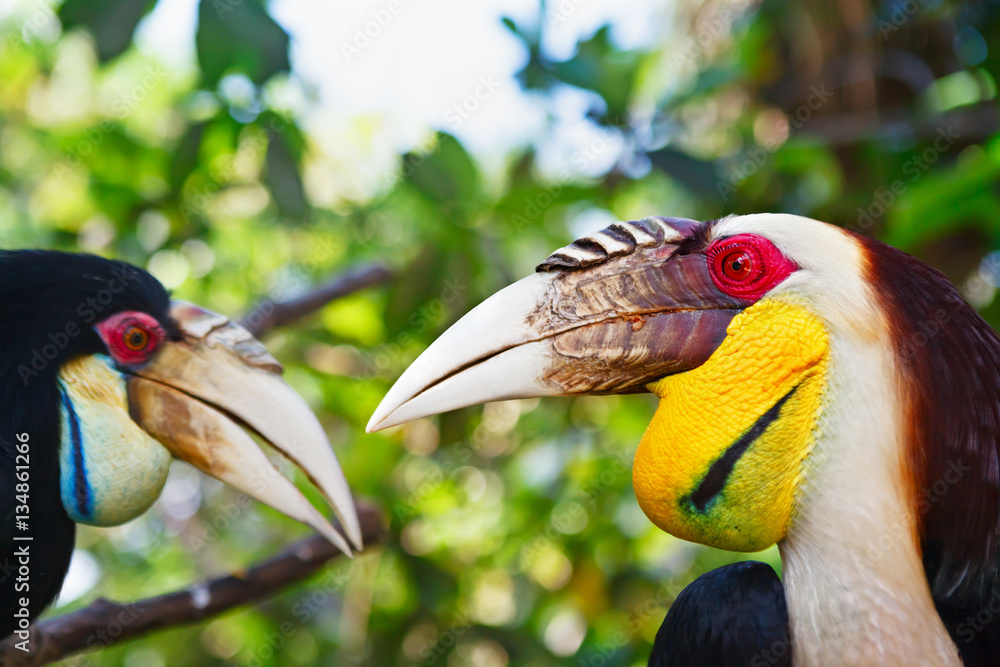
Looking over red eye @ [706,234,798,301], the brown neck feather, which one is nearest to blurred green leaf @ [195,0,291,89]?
red eye @ [706,234,798,301]

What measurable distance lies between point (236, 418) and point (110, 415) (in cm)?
27

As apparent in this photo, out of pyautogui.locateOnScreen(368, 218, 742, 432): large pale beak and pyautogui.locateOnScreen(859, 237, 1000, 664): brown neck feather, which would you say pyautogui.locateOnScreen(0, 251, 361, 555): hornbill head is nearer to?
pyautogui.locateOnScreen(368, 218, 742, 432): large pale beak

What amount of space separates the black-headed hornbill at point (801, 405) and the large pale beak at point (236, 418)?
0.48 meters

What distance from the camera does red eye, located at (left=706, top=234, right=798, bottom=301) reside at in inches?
53.5

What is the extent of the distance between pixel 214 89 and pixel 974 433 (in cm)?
188

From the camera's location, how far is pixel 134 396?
186cm

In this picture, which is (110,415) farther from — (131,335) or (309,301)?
(309,301)

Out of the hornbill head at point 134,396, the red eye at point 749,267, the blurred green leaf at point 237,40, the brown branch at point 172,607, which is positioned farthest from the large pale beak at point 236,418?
the red eye at point 749,267

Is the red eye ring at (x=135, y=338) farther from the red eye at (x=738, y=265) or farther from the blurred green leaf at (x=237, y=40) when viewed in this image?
the red eye at (x=738, y=265)

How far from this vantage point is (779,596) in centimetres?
137

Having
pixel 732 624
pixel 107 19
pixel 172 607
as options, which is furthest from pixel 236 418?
pixel 732 624

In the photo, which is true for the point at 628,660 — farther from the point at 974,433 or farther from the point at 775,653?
the point at 974,433

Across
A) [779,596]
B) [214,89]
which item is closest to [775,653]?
[779,596]

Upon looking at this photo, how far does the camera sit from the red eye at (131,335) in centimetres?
188
